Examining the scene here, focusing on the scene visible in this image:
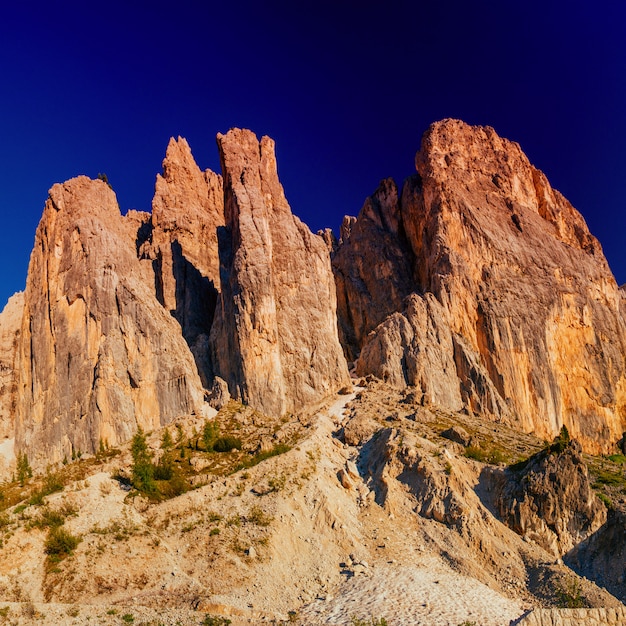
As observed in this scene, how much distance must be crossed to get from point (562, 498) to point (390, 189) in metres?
74.4

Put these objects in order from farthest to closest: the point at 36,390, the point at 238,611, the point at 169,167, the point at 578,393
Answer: the point at 169,167, the point at 578,393, the point at 36,390, the point at 238,611

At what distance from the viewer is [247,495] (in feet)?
139

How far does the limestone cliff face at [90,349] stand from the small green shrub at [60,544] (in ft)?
78.7

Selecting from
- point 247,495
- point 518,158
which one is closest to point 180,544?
point 247,495

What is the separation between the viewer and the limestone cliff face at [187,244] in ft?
263

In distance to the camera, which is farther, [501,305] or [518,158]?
[518,158]

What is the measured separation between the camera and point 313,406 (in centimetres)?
6725

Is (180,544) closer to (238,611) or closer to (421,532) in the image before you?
(238,611)

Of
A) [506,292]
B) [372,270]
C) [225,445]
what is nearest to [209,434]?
[225,445]

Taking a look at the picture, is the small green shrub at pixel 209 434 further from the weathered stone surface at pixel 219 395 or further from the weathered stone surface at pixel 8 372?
the weathered stone surface at pixel 8 372

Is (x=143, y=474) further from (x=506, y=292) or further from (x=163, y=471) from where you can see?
(x=506, y=292)

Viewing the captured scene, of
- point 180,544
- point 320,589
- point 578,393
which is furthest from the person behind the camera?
point 578,393

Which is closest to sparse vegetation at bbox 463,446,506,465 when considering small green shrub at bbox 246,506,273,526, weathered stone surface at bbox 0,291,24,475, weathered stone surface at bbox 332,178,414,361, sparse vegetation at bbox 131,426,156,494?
small green shrub at bbox 246,506,273,526

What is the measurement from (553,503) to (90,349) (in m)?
46.9
